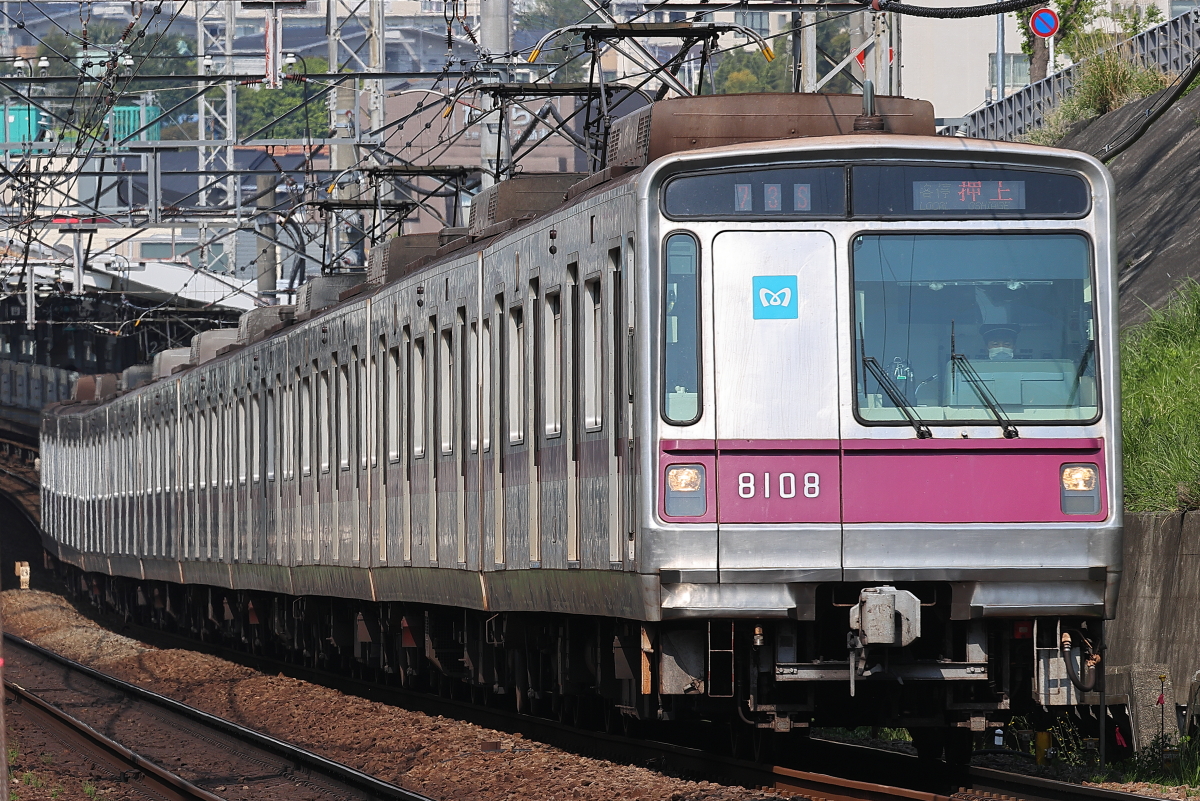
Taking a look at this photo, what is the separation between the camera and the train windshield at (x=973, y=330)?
30.2ft

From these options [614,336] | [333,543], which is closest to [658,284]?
[614,336]

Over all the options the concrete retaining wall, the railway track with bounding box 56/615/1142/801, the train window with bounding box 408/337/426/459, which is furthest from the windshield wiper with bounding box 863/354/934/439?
the train window with bounding box 408/337/426/459

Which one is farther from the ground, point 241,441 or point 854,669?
point 241,441

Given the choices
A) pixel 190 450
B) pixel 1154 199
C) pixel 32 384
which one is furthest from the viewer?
pixel 32 384

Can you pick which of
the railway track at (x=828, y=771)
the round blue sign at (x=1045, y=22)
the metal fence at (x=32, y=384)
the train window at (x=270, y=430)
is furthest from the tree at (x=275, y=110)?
the railway track at (x=828, y=771)

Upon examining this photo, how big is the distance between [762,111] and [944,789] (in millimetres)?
3347

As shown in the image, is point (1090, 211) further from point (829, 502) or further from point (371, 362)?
point (371, 362)

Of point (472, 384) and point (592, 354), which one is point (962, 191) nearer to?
point (592, 354)

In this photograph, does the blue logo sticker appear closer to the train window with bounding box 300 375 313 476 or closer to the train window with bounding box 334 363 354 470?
the train window with bounding box 334 363 354 470

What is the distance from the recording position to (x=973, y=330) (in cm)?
920

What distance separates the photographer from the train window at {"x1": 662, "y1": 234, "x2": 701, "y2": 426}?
30.3 feet

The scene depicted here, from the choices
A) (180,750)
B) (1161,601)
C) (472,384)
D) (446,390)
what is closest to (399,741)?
(180,750)

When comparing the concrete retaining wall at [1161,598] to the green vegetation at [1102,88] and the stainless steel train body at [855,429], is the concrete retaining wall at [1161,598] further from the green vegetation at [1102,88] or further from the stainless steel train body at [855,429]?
the green vegetation at [1102,88]

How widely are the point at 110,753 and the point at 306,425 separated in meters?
4.36
